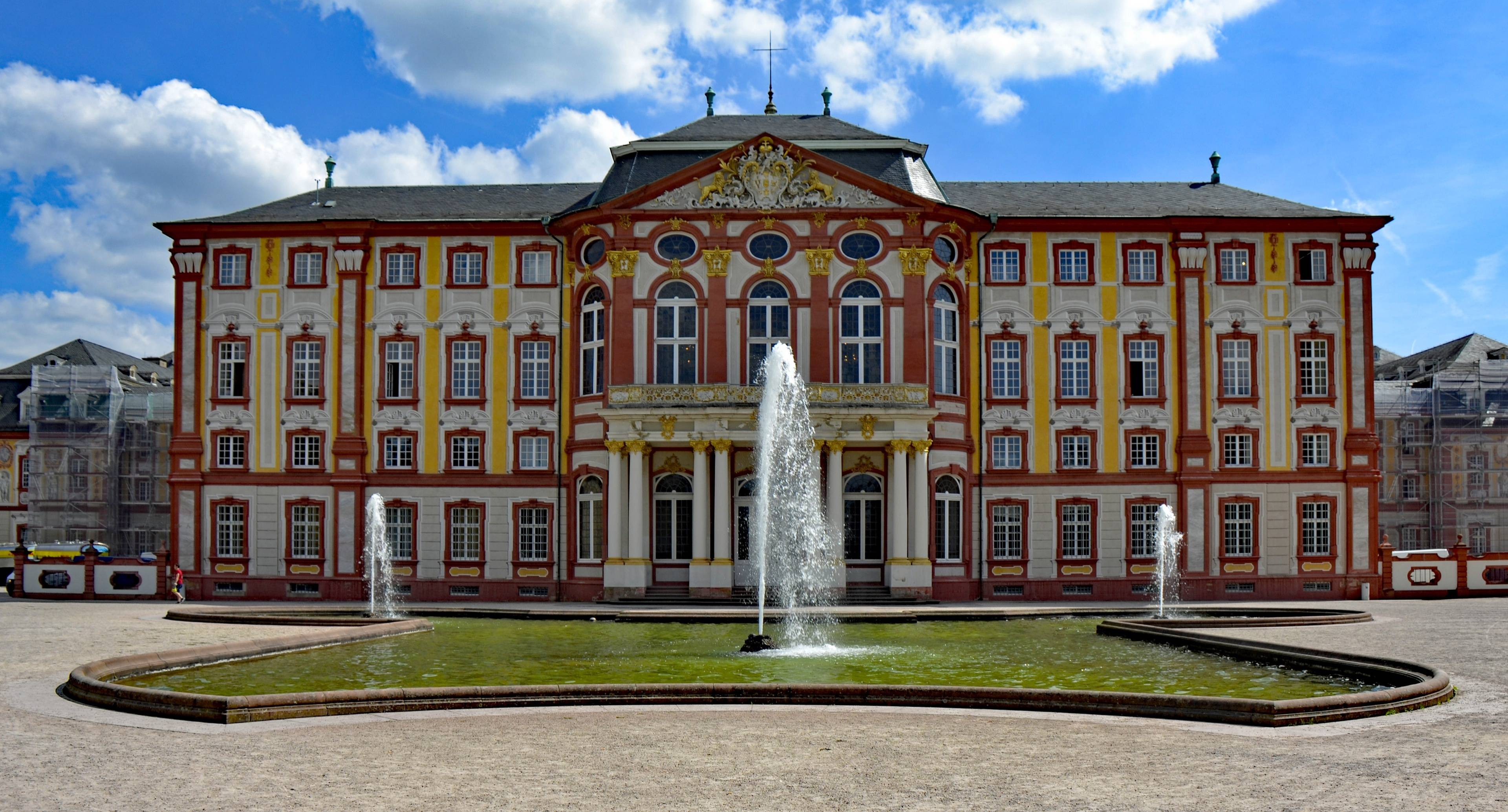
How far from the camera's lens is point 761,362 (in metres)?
45.7

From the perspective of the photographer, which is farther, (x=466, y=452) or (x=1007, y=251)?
(x=466, y=452)

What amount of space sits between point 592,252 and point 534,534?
966cm

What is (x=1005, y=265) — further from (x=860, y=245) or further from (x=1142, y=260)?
(x=860, y=245)

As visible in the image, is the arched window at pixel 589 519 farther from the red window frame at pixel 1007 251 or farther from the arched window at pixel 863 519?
the red window frame at pixel 1007 251

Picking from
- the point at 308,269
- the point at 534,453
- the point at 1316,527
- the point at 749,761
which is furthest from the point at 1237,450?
the point at 749,761

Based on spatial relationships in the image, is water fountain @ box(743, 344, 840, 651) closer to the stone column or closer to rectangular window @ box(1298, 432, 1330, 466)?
the stone column

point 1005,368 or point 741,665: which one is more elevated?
point 1005,368

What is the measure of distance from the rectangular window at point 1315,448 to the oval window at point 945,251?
1320 cm

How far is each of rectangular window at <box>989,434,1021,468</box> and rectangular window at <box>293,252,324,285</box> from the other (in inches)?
925

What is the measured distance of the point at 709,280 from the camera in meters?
45.6

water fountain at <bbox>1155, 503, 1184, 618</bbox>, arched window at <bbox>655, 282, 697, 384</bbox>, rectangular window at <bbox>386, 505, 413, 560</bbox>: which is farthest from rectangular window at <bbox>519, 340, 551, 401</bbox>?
water fountain at <bbox>1155, 503, 1184, 618</bbox>

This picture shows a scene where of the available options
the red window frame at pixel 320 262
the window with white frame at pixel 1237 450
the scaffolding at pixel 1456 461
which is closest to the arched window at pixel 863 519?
the window with white frame at pixel 1237 450

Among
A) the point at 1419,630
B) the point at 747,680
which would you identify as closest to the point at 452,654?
the point at 747,680

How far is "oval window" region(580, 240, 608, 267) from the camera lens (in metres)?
47.0
